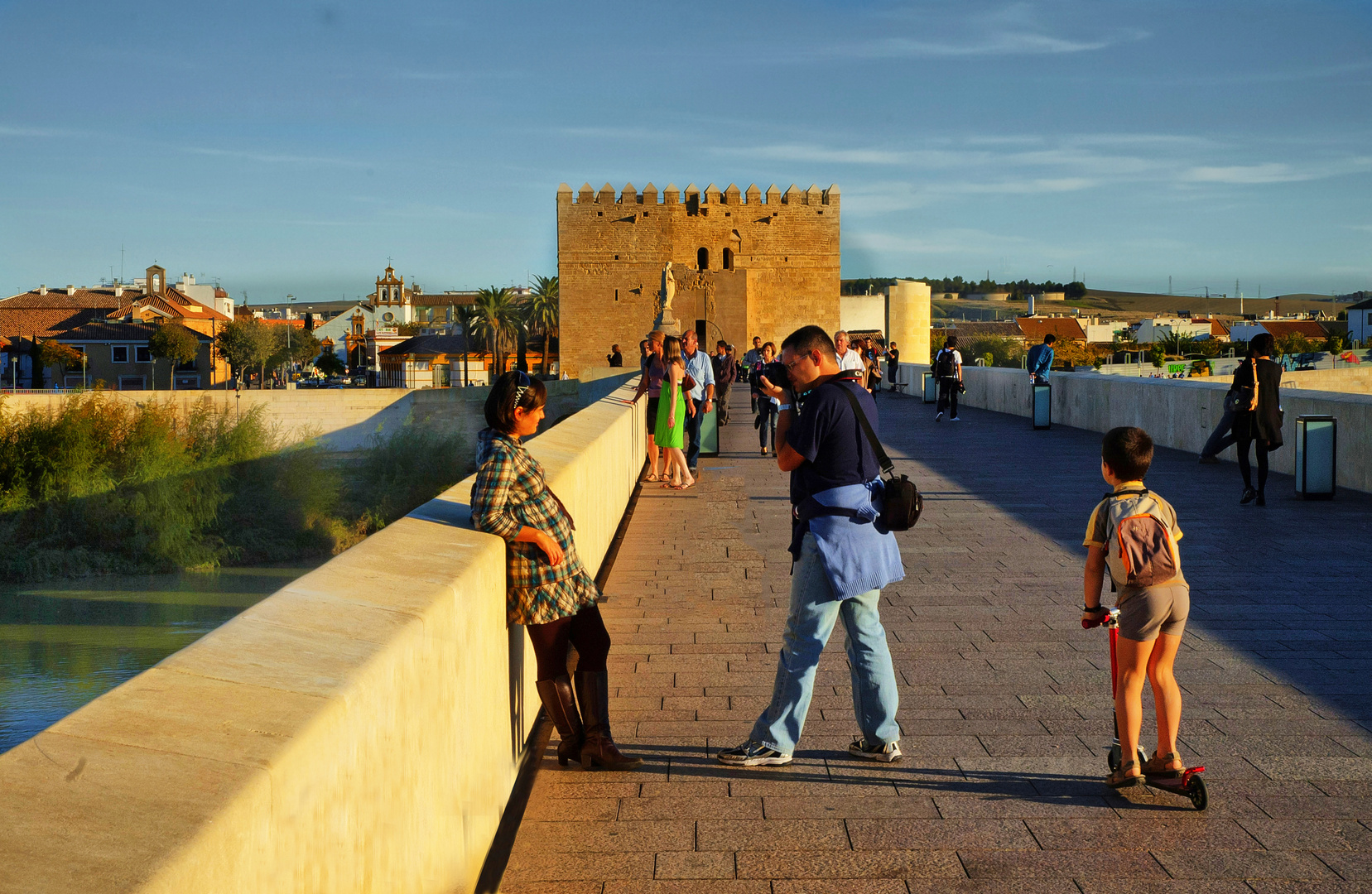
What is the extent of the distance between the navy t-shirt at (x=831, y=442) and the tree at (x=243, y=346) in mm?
97582

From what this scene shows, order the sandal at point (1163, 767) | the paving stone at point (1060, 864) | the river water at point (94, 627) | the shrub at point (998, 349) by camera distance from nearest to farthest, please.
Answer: the paving stone at point (1060, 864), the sandal at point (1163, 767), the river water at point (94, 627), the shrub at point (998, 349)

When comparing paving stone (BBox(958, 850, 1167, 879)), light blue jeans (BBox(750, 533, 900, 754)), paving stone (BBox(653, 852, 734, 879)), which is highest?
light blue jeans (BBox(750, 533, 900, 754))

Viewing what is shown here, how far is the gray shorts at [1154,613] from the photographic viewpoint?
3.91 m

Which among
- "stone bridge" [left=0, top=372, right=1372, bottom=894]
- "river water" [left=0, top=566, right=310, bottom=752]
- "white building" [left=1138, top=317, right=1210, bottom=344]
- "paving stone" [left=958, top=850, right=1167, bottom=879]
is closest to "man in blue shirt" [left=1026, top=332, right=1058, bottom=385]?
"stone bridge" [left=0, top=372, right=1372, bottom=894]

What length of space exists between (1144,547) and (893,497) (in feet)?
2.75

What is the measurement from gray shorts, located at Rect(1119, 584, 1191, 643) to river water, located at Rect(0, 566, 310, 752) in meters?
19.4

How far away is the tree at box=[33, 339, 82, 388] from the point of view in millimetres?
80812

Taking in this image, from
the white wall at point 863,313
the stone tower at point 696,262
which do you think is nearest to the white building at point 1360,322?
the white wall at point 863,313

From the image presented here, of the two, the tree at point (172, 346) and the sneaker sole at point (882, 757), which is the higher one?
the tree at point (172, 346)

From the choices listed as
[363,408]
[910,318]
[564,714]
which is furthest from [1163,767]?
[910,318]

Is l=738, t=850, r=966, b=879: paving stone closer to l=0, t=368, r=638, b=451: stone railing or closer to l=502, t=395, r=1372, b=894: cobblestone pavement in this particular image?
l=502, t=395, r=1372, b=894: cobblestone pavement

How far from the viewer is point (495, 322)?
94.9m

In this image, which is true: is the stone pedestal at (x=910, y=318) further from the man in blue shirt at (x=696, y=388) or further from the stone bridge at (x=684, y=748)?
the stone bridge at (x=684, y=748)

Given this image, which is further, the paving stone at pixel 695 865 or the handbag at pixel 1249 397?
the handbag at pixel 1249 397
